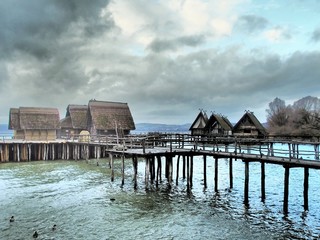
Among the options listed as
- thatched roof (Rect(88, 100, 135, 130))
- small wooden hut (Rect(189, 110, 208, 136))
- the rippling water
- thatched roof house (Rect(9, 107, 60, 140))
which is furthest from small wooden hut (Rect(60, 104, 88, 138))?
the rippling water

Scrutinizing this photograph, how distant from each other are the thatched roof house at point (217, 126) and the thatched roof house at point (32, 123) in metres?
25.0

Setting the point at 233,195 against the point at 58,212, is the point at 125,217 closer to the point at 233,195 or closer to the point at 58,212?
the point at 58,212

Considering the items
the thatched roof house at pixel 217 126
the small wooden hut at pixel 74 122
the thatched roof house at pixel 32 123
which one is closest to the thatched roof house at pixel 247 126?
the thatched roof house at pixel 217 126

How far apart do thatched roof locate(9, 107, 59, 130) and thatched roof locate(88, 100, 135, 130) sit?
21.2 feet

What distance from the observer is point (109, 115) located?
50594 mm

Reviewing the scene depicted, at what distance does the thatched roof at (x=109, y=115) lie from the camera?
48.9 meters

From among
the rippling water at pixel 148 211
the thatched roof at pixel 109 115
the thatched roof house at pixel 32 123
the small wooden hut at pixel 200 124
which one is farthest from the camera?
the small wooden hut at pixel 200 124

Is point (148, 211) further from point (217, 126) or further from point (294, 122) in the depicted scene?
point (294, 122)

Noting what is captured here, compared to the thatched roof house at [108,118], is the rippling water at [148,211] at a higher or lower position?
lower

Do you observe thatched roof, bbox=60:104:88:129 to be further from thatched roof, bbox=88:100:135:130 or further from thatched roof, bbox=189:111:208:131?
thatched roof, bbox=189:111:208:131

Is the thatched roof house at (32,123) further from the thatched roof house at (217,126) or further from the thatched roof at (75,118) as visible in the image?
the thatched roof house at (217,126)

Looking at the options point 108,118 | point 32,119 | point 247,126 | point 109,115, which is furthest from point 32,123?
point 247,126

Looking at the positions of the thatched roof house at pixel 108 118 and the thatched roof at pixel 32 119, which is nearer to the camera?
the thatched roof at pixel 32 119

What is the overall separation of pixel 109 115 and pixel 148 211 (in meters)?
35.0
